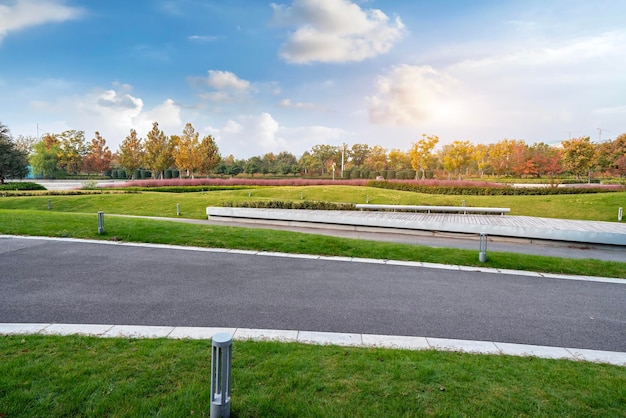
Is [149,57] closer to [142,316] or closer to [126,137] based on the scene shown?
[142,316]

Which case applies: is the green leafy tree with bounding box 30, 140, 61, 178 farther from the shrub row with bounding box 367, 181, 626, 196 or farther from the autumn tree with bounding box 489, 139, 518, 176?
the autumn tree with bounding box 489, 139, 518, 176

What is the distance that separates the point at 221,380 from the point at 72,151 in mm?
67445

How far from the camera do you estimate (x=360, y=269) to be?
6773 mm

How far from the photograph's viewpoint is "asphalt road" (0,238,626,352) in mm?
4195

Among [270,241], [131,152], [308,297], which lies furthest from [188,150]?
[308,297]

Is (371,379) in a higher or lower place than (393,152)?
lower

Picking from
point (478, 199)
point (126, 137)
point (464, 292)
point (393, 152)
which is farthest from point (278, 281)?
point (393, 152)

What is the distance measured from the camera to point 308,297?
5.14 metres

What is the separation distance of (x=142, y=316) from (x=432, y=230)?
375 inches

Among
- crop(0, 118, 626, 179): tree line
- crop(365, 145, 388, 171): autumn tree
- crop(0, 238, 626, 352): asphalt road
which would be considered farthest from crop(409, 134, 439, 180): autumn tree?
crop(0, 238, 626, 352): asphalt road

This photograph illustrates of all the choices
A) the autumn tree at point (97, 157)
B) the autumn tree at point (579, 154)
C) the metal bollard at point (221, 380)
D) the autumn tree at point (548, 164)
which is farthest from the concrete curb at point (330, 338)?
the autumn tree at point (97, 157)

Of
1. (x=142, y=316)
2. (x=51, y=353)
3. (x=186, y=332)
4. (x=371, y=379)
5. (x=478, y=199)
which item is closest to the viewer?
(x=371, y=379)

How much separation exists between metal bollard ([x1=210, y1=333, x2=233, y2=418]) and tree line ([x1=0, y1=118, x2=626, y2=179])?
35.6 m

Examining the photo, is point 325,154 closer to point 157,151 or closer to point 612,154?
point 157,151
